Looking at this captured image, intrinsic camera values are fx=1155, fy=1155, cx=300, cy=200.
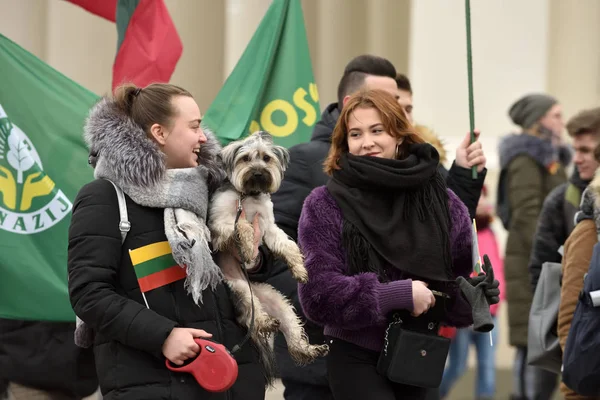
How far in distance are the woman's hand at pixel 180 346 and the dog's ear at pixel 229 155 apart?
2.22ft

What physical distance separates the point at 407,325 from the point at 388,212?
1.43ft

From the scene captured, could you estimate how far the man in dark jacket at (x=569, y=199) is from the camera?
6.15 meters

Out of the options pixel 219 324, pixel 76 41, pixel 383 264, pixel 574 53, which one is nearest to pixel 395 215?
pixel 383 264

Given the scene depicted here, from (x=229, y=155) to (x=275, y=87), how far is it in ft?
7.13

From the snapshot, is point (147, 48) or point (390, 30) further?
point (390, 30)

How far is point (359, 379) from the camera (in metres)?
4.27

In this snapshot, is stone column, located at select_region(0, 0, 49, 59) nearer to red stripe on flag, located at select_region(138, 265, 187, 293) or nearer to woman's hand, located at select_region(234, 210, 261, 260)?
woman's hand, located at select_region(234, 210, 261, 260)

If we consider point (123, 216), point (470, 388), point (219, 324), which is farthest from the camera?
point (470, 388)

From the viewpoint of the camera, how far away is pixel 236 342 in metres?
4.02

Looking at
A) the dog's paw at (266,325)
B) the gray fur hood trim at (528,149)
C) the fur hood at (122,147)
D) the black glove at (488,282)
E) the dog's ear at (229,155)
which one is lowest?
the gray fur hood trim at (528,149)

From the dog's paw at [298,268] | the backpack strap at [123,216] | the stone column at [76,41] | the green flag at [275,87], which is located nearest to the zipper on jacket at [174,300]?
the backpack strap at [123,216]

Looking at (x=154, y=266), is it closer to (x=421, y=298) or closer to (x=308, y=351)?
(x=308, y=351)

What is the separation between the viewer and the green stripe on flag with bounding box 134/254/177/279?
3846 millimetres

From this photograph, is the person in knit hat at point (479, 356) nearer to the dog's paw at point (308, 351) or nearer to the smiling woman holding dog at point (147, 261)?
the dog's paw at point (308, 351)
